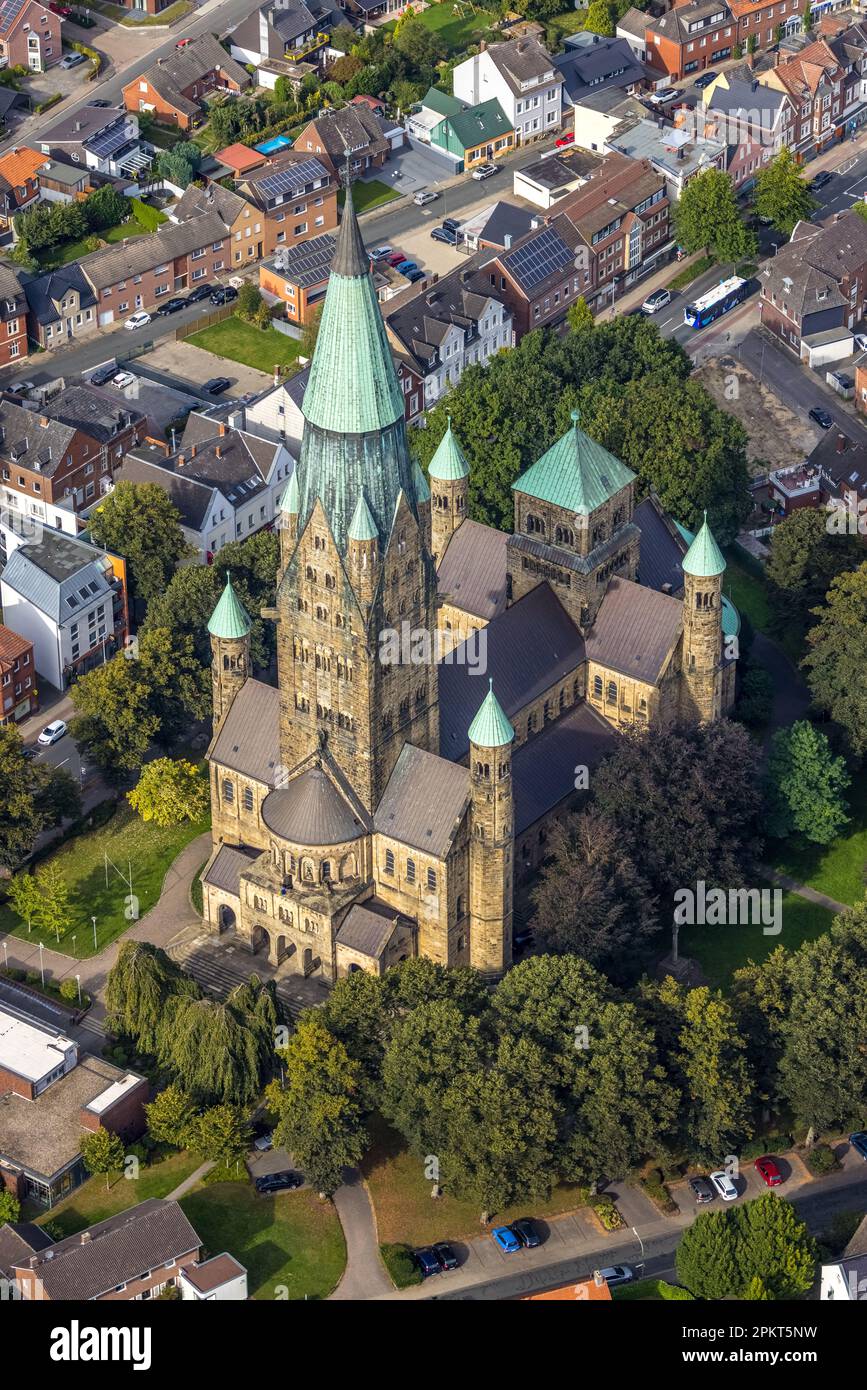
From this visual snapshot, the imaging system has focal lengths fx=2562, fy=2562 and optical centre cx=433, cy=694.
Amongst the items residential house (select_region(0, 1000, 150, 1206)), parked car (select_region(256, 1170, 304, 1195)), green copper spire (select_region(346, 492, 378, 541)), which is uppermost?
green copper spire (select_region(346, 492, 378, 541))

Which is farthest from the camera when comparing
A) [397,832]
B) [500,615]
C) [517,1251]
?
[500,615]

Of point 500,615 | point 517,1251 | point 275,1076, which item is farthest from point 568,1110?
point 500,615

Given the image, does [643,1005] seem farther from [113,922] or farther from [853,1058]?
[113,922]

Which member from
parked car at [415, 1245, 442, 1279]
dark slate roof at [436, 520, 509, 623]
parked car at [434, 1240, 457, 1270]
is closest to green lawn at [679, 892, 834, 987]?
dark slate roof at [436, 520, 509, 623]

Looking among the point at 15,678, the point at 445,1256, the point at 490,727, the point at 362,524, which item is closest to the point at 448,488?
the point at 490,727

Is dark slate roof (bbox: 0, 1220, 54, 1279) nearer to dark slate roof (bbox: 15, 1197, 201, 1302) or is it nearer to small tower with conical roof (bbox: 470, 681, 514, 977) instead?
dark slate roof (bbox: 15, 1197, 201, 1302)

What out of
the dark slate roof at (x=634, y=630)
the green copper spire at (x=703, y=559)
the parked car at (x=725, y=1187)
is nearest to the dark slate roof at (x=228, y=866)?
the dark slate roof at (x=634, y=630)
